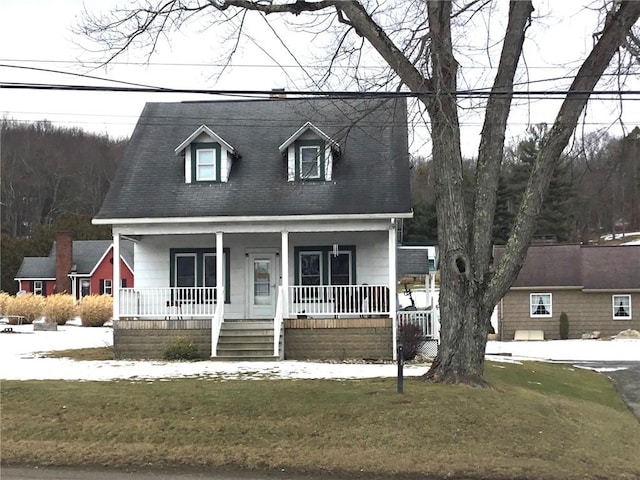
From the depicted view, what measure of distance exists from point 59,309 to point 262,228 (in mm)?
20699

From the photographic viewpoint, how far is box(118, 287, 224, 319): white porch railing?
19266 millimetres

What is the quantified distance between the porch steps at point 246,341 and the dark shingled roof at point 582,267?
20548 millimetres

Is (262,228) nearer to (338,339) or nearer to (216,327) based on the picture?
(216,327)

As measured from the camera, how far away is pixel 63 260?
5434 cm

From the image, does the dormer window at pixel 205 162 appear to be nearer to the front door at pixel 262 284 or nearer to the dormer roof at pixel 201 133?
the dormer roof at pixel 201 133

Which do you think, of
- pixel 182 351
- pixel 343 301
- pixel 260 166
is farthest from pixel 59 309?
pixel 343 301

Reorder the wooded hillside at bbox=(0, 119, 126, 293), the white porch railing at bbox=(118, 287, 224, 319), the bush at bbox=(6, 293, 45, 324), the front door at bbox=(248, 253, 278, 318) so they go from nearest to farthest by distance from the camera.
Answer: the white porch railing at bbox=(118, 287, 224, 319), the front door at bbox=(248, 253, 278, 318), the bush at bbox=(6, 293, 45, 324), the wooded hillside at bbox=(0, 119, 126, 293)

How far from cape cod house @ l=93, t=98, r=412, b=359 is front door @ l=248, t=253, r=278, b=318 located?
0.11 feet

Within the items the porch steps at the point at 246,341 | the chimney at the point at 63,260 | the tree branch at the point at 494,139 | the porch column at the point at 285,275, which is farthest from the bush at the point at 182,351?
the chimney at the point at 63,260

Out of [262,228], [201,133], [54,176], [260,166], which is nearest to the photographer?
[262,228]

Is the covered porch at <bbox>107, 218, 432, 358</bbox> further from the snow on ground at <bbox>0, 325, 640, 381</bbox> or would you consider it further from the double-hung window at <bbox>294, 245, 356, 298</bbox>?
the snow on ground at <bbox>0, 325, 640, 381</bbox>

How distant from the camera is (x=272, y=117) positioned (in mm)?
22703

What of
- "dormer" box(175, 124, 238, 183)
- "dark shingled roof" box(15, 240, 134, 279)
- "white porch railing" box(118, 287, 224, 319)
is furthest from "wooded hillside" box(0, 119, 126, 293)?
"white porch railing" box(118, 287, 224, 319)

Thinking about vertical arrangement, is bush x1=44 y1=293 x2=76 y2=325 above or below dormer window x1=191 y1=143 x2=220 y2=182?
below
